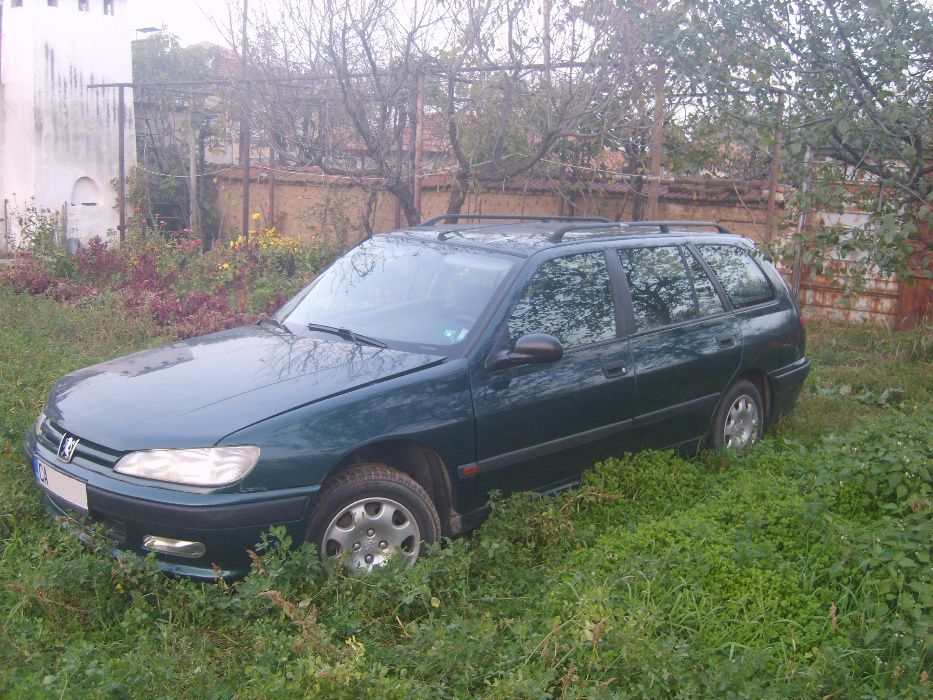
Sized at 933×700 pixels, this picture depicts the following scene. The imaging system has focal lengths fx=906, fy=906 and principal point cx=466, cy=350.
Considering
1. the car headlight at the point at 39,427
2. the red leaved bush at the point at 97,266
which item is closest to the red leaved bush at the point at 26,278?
the red leaved bush at the point at 97,266

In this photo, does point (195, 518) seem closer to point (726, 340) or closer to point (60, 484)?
point (60, 484)

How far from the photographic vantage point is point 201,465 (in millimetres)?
3678

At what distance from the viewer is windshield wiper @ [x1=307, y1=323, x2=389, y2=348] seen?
4.66 metres

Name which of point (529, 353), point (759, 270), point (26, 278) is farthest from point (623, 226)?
point (26, 278)

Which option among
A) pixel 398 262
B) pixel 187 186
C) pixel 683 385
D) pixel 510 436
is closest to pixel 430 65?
pixel 398 262

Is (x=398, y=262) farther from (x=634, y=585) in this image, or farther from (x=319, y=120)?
(x=319, y=120)

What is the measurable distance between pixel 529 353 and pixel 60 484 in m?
2.22

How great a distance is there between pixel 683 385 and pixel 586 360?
0.87m

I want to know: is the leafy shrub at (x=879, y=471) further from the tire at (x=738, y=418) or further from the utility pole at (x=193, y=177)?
the utility pole at (x=193, y=177)

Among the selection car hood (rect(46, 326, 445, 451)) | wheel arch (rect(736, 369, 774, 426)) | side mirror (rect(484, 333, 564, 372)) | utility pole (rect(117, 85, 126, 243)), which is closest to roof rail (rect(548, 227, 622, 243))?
side mirror (rect(484, 333, 564, 372))

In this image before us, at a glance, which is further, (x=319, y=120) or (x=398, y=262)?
(x=319, y=120)

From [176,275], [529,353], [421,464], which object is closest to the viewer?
[421,464]

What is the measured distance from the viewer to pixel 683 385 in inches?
215

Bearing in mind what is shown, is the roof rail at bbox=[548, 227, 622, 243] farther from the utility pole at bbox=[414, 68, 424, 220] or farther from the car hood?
the utility pole at bbox=[414, 68, 424, 220]
